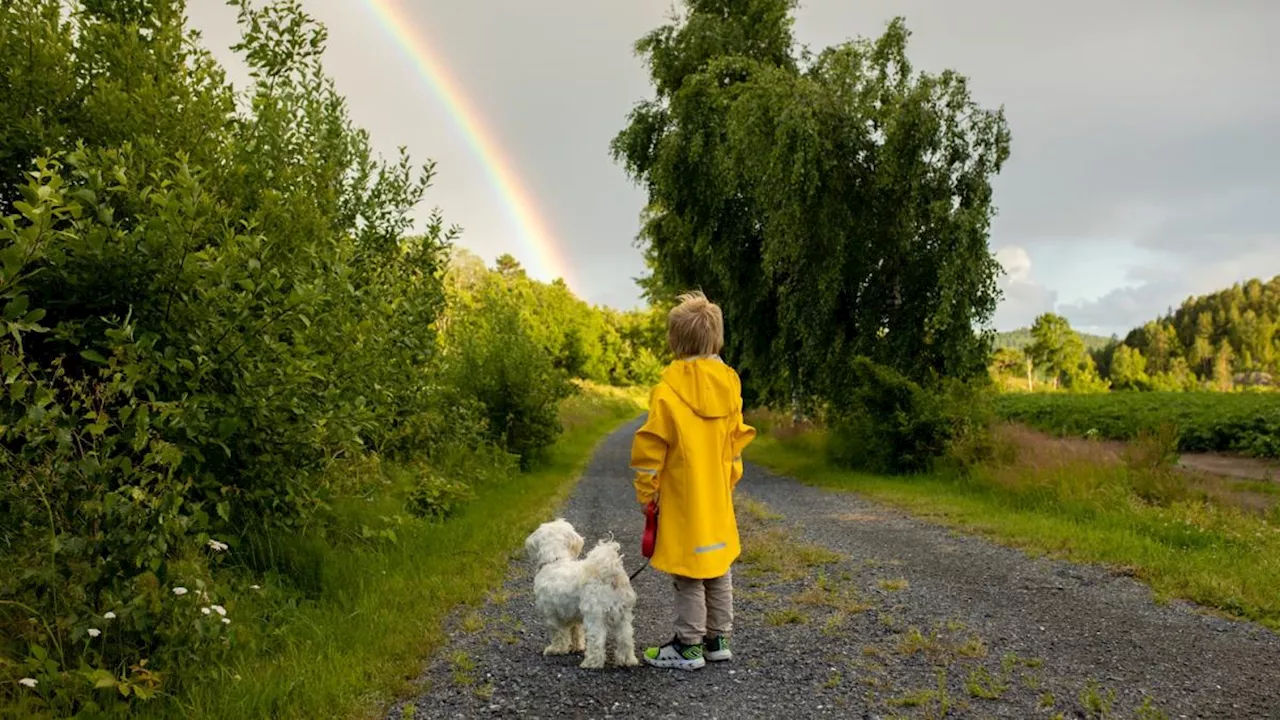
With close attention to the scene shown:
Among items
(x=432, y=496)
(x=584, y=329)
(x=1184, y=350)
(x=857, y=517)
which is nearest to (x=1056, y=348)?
(x=1184, y=350)

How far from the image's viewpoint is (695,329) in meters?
4.71

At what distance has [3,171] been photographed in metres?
4.99

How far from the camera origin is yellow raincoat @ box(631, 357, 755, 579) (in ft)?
15.1

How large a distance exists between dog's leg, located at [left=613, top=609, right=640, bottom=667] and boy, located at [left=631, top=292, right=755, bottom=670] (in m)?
0.14

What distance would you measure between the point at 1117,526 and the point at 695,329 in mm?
6788

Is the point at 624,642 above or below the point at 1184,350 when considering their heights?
below

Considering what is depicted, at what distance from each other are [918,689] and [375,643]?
336cm

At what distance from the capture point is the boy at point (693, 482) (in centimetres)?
462

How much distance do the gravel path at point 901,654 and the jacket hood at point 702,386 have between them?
1620 millimetres

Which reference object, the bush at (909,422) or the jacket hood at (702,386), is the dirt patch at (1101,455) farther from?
the jacket hood at (702,386)

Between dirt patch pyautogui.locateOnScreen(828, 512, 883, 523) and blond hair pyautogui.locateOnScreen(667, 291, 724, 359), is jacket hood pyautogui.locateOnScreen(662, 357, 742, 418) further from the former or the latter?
dirt patch pyautogui.locateOnScreen(828, 512, 883, 523)

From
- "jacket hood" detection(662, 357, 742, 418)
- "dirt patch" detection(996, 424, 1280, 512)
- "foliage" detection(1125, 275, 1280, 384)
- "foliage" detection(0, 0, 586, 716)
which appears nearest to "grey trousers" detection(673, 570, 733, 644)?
"jacket hood" detection(662, 357, 742, 418)

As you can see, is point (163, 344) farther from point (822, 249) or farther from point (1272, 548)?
point (822, 249)

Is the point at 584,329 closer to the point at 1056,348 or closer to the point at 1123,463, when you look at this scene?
the point at 1123,463
